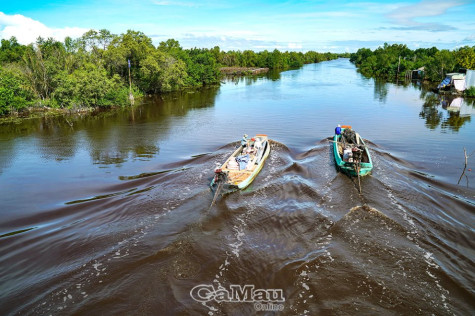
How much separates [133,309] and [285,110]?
27318mm

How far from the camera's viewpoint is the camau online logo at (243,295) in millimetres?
7047

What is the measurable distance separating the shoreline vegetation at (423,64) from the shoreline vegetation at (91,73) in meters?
38.8

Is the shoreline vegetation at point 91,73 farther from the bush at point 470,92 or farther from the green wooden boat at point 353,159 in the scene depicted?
the bush at point 470,92

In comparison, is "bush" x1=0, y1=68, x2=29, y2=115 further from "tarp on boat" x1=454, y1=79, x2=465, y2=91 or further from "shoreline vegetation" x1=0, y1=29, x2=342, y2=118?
"tarp on boat" x1=454, y1=79, x2=465, y2=91

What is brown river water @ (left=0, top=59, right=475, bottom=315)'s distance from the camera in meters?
7.22

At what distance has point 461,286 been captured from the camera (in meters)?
7.43

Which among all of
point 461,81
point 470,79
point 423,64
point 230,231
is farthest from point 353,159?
point 423,64

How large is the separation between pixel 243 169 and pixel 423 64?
60.6 meters

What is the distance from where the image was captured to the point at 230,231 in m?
9.98

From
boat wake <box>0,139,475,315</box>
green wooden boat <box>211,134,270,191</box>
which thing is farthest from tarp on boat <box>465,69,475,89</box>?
green wooden boat <box>211,134,270,191</box>

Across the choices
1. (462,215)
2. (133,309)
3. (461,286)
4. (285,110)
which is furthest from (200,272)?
(285,110)

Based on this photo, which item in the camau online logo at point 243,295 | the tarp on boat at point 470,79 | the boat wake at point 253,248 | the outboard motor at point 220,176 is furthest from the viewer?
the tarp on boat at point 470,79

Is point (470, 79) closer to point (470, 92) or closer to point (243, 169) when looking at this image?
point (470, 92)

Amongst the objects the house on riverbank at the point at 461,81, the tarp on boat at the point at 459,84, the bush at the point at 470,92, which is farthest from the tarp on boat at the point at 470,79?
the bush at the point at 470,92
